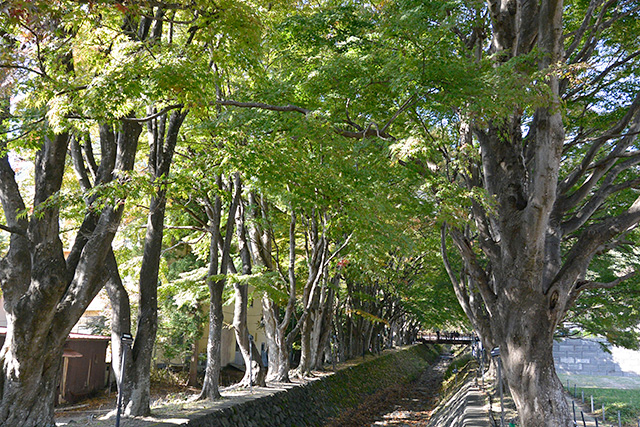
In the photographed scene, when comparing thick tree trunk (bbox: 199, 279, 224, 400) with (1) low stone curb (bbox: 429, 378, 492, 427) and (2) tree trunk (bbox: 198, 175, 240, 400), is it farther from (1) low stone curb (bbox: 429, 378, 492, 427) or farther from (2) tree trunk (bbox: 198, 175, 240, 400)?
(1) low stone curb (bbox: 429, 378, 492, 427)

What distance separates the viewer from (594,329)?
2067 cm

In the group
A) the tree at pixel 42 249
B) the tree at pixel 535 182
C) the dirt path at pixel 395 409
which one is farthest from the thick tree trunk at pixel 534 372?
the dirt path at pixel 395 409

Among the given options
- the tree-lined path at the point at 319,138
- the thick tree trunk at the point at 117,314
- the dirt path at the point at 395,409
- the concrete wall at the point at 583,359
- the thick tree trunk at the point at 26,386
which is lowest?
the dirt path at the point at 395,409

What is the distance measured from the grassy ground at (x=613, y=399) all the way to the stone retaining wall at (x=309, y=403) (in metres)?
8.69

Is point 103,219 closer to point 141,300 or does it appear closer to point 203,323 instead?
point 141,300

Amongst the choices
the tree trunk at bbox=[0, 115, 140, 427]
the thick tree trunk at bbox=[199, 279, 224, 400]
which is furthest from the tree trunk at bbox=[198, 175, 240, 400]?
the tree trunk at bbox=[0, 115, 140, 427]

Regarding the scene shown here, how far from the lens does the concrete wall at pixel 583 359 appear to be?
34244 millimetres

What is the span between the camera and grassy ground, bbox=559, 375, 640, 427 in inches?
623

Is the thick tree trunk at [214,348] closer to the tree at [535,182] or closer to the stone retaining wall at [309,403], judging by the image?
the stone retaining wall at [309,403]

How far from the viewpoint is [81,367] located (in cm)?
2062

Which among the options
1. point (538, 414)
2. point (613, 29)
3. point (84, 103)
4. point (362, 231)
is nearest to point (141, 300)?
point (84, 103)

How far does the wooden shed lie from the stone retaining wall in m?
9.83

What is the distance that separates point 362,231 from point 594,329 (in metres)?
13.8

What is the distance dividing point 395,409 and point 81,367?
44.1 ft
